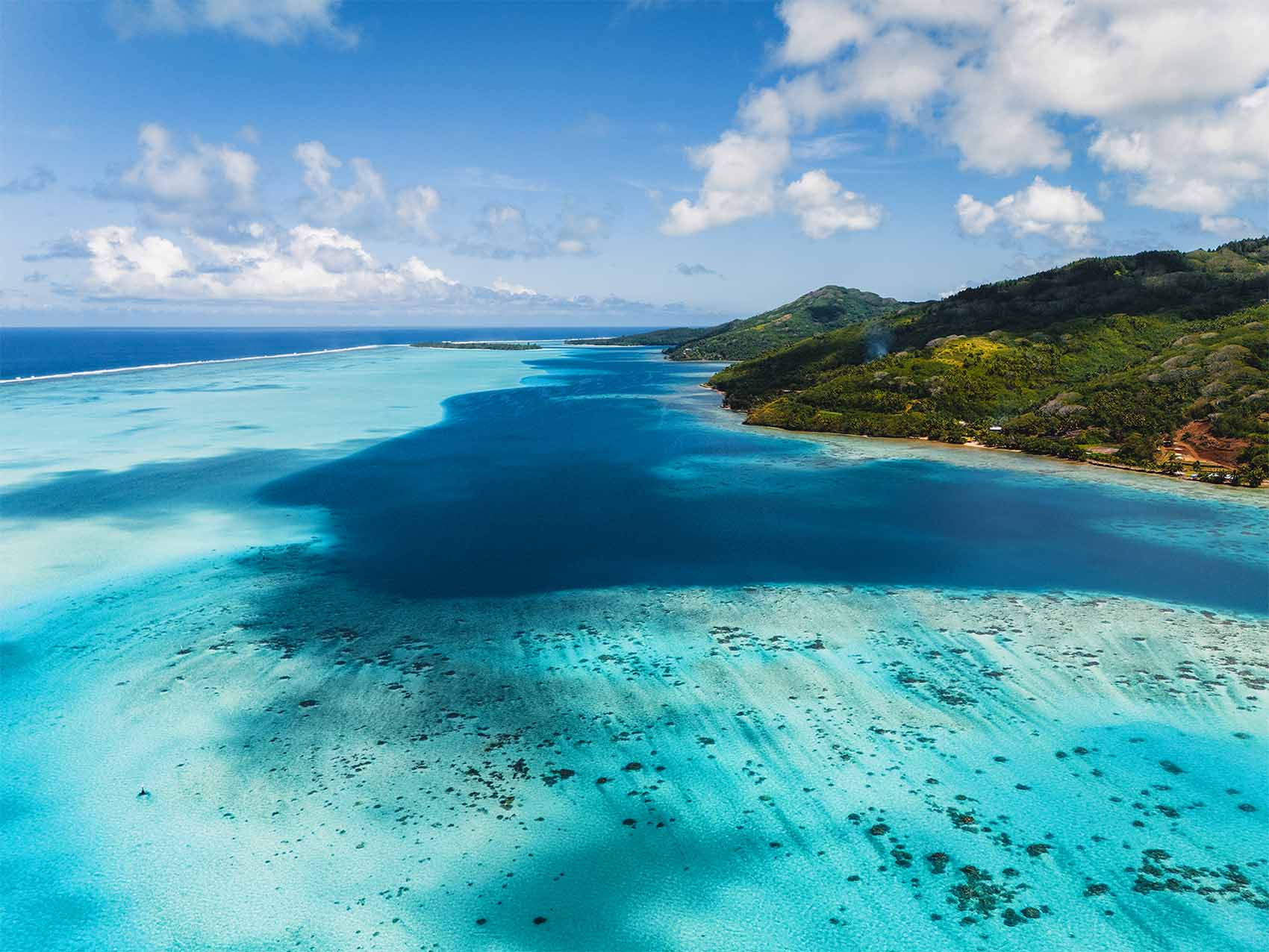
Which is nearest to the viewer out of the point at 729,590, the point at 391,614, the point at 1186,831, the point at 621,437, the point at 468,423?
the point at 1186,831

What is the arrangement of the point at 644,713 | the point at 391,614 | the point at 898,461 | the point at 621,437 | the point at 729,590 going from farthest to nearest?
the point at 621,437
the point at 898,461
the point at 729,590
the point at 391,614
the point at 644,713

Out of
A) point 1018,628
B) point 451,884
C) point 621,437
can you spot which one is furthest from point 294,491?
point 1018,628

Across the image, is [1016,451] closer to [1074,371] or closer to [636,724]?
[1074,371]

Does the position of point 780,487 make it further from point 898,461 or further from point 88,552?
point 88,552

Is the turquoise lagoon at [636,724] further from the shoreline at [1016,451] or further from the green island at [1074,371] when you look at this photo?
the green island at [1074,371]

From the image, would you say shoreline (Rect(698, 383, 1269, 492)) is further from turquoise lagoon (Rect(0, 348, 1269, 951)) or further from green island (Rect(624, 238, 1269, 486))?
turquoise lagoon (Rect(0, 348, 1269, 951))

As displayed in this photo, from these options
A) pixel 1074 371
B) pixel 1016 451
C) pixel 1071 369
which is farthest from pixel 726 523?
pixel 1071 369
